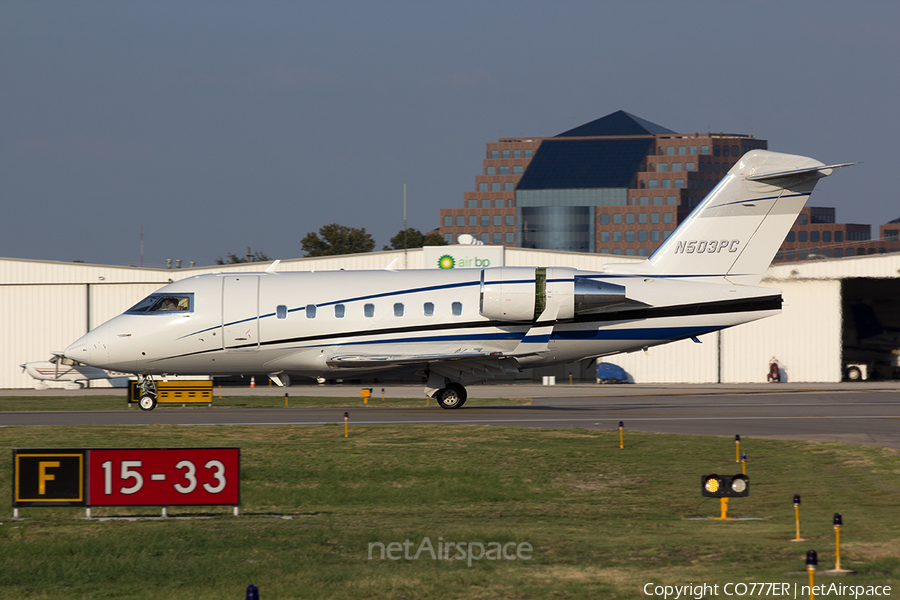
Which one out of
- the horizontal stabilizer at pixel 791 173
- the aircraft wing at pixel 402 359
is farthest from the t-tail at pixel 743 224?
the aircraft wing at pixel 402 359

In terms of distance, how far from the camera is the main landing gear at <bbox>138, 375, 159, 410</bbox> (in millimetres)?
31453

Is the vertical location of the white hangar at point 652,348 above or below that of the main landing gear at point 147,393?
above

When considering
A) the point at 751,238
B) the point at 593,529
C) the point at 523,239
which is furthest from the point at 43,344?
the point at 523,239

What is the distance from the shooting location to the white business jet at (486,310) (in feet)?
90.7

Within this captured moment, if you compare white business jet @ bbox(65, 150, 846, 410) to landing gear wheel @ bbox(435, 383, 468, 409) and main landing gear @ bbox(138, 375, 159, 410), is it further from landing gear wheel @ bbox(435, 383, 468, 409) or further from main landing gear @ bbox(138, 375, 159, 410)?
main landing gear @ bbox(138, 375, 159, 410)

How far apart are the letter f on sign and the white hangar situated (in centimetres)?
3618

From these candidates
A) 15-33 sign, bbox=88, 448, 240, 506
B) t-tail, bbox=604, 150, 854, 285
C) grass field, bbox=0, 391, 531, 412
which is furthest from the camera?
grass field, bbox=0, 391, 531, 412

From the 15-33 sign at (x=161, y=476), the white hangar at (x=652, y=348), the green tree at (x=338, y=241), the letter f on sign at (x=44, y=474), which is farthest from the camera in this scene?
the green tree at (x=338, y=241)

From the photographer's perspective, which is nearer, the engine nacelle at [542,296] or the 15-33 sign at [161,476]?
the 15-33 sign at [161,476]

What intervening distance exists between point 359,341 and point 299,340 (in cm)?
187

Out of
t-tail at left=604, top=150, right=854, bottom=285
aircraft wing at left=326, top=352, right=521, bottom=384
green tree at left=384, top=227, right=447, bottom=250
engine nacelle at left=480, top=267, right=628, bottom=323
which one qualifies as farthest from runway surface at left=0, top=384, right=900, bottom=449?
green tree at left=384, top=227, right=447, bottom=250

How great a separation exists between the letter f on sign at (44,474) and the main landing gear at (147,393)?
17.4m

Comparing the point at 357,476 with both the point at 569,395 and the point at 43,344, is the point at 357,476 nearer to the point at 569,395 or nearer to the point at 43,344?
the point at 569,395

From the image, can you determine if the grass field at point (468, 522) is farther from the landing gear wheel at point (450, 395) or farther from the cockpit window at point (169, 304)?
the landing gear wheel at point (450, 395)
